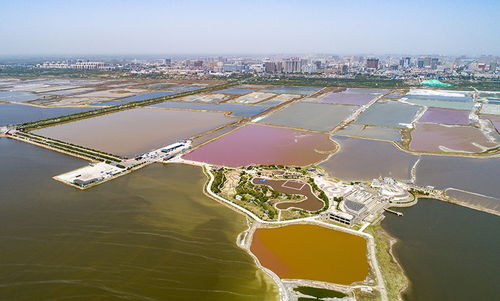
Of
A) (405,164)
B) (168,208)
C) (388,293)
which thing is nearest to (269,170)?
(168,208)

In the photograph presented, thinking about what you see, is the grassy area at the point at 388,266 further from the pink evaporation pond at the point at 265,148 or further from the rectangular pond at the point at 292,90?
the rectangular pond at the point at 292,90

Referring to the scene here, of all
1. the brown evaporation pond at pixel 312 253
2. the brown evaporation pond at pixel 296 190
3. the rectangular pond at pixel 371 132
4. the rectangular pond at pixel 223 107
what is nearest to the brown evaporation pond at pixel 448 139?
the rectangular pond at pixel 371 132

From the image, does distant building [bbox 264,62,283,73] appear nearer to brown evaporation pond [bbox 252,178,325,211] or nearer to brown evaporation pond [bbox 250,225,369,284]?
brown evaporation pond [bbox 252,178,325,211]

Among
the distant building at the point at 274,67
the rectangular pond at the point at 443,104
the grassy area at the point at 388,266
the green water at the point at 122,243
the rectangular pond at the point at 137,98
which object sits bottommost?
the grassy area at the point at 388,266

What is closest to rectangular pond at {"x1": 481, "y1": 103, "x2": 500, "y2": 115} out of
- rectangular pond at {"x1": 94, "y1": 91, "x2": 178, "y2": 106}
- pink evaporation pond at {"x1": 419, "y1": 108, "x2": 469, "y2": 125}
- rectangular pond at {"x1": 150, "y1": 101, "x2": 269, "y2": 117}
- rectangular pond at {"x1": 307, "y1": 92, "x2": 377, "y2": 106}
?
pink evaporation pond at {"x1": 419, "y1": 108, "x2": 469, "y2": 125}

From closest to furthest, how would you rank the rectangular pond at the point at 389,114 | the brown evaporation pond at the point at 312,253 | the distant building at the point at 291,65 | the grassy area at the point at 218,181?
the brown evaporation pond at the point at 312,253
the grassy area at the point at 218,181
the rectangular pond at the point at 389,114
the distant building at the point at 291,65

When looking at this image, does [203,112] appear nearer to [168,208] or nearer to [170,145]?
[170,145]
